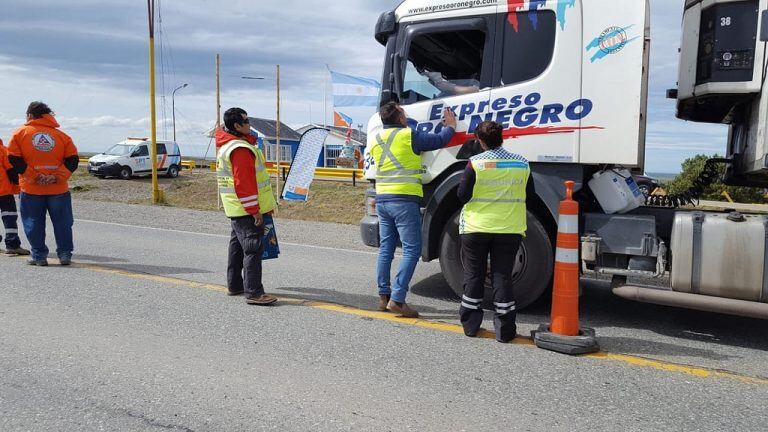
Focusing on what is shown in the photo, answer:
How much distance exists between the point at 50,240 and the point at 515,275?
295 inches

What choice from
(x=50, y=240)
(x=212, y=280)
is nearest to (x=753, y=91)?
(x=212, y=280)

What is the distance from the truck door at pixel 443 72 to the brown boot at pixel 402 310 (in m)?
1.22

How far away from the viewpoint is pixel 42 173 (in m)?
6.72

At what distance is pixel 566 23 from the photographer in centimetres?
488

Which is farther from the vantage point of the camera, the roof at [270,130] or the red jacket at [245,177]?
the roof at [270,130]

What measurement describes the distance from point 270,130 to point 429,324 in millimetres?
37408

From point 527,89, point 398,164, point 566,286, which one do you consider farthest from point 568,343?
point 527,89

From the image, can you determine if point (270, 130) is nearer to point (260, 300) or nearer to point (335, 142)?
point (335, 142)

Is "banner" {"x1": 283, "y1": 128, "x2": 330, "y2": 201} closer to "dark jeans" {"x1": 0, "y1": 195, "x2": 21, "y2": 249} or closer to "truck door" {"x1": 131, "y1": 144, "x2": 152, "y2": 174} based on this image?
"dark jeans" {"x1": 0, "y1": 195, "x2": 21, "y2": 249}

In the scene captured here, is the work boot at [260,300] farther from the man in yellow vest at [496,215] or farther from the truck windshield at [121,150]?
the truck windshield at [121,150]

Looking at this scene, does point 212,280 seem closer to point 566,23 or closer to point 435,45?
point 435,45

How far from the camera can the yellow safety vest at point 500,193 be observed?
4.34m

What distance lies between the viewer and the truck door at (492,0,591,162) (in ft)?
16.0

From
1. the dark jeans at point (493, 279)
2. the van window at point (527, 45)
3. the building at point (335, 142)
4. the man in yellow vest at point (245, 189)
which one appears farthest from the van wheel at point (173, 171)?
the dark jeans at point (493, 279)
